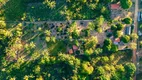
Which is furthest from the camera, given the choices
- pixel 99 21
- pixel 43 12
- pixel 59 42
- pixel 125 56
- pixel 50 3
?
pixel 125 56

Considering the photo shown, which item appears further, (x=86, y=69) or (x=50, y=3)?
(x=86, y=69)

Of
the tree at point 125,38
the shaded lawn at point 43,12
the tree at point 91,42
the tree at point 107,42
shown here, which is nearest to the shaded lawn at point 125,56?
the tree at point 125,38

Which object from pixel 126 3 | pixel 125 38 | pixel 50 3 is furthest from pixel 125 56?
pixel 50 3

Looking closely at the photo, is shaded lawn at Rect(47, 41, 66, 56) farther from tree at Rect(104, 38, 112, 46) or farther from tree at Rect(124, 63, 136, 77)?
tree at Rect(124, 63, 136, 77)

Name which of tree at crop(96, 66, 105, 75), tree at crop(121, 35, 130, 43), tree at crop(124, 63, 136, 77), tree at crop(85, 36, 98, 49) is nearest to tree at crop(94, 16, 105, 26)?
tree at crop(85, 36, 98, 49)

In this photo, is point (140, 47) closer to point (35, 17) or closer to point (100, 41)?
point (100, 41)

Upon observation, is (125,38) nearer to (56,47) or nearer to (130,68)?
(130,68)

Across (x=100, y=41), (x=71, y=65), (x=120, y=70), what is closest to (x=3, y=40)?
(x=71, y=65)

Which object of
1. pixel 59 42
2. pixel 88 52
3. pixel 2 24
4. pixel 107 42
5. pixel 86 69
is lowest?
pixel 86 69
